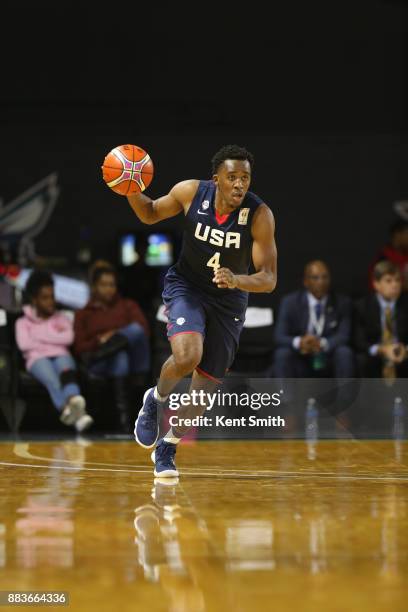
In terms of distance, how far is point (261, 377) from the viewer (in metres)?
8.23

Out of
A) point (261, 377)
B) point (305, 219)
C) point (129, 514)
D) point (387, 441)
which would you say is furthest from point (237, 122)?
point (129, 514)

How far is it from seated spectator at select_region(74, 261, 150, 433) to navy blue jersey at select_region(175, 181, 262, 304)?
2.60m

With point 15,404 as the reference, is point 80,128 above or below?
above

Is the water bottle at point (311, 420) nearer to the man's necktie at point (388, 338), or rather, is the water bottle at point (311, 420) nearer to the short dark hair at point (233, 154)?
the man's necktie at point (388, 338)

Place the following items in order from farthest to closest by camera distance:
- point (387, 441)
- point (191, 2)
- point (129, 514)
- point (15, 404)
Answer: point (191, 2), point (15, 404), point (387, 441), point (129, 514)

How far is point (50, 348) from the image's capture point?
800cm

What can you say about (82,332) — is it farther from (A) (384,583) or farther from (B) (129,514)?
(A) (384,583)

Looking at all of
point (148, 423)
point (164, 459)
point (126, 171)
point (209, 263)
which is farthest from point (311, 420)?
point (126, 171)

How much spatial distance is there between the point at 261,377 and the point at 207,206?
9.87 feet

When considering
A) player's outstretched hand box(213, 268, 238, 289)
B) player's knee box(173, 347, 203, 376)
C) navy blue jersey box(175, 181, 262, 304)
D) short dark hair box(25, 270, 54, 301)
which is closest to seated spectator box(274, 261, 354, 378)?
short dark hair box(25, 270, 54, 301)

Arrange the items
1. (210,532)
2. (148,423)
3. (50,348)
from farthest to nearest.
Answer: (50,348), (148,423), (210,532)

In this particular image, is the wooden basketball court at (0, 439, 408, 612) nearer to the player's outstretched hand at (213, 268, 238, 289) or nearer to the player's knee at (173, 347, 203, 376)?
the player's knee at (173, 347, 203, 376)

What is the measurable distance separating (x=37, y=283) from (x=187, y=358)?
10.6 ft

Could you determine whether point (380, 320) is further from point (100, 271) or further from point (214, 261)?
point (214, 261)
